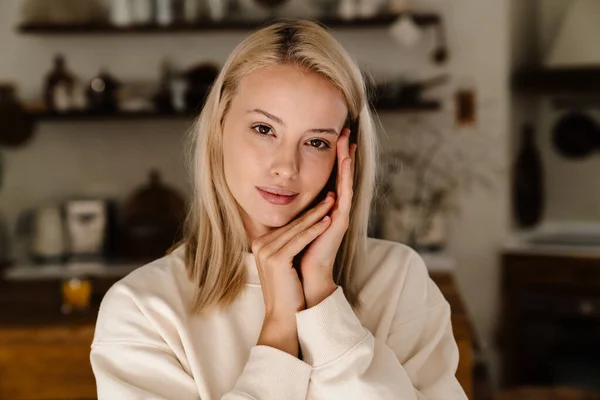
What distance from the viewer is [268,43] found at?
1425mm

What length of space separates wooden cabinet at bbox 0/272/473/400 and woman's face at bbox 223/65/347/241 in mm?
1233

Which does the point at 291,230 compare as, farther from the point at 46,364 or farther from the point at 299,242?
the point at 46,364

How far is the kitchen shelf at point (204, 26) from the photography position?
3980mm

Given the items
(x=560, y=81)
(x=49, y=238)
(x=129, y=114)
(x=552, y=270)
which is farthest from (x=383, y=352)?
(x=560, y=81)

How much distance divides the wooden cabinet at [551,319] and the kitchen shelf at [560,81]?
910 mm

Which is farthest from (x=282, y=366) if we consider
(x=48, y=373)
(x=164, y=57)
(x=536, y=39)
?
(x=536, y=39)

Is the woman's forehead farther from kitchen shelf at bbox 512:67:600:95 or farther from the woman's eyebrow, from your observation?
kitchen shelf at bbox 512:67:600:95

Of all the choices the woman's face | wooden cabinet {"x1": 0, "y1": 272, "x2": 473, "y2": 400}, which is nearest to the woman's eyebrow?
the woman's face

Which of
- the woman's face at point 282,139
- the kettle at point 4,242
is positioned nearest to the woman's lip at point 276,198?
the woman's face at point 282,139

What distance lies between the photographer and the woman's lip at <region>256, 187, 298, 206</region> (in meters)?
→ 1.40

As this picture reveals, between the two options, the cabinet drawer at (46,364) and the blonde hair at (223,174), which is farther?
the cabinet drawer at (46,364)

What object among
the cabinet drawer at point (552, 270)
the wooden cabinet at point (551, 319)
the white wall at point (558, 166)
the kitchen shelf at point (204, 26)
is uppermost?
the kitchen shelf at point (204, 26)

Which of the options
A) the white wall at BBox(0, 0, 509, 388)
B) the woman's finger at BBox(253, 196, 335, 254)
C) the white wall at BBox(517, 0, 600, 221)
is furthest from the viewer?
the white wall at BBox(517, 0, 600, 221)

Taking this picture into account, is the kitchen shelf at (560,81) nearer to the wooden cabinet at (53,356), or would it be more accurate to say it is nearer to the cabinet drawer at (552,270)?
the cabinet drawer at (552,270)
